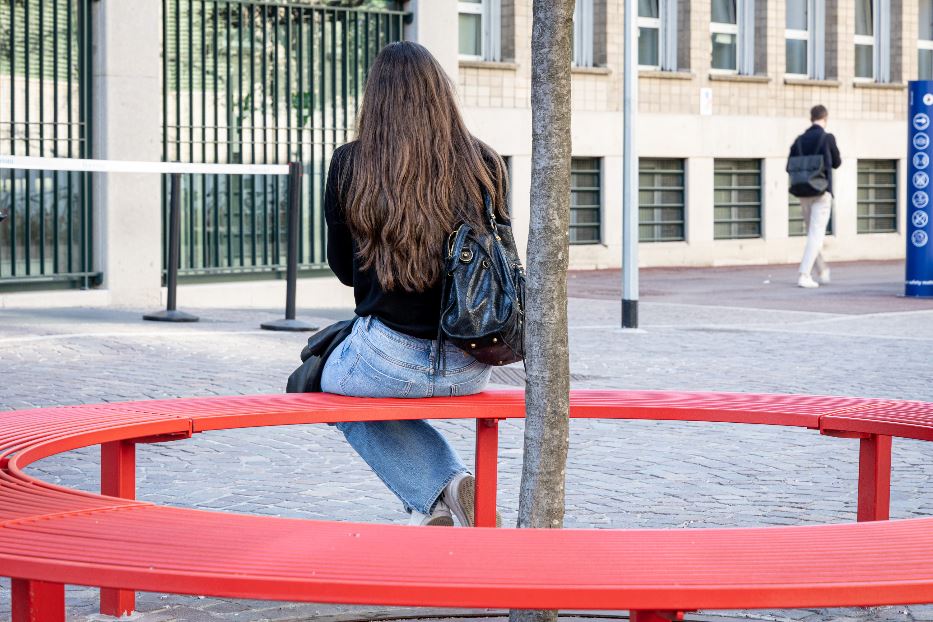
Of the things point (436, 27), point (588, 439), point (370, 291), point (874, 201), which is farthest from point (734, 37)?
point (370, 291)

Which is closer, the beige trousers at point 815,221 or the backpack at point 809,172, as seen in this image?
the beige trousers at point 815,221

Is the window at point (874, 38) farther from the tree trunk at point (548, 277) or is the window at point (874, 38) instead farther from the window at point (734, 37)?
the tree trunk at point (548, 277)

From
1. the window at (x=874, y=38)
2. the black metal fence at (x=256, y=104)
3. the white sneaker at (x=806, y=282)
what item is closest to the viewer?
the black metal fence at (x=256, y=104)

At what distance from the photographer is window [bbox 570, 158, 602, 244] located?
24.9 meters

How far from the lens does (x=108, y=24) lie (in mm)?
14336

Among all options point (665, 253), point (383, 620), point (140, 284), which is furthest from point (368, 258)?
point (665, 253)

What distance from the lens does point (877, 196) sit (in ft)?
96.9

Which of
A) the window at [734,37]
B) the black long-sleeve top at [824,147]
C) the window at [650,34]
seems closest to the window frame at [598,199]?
the window at [650,34]

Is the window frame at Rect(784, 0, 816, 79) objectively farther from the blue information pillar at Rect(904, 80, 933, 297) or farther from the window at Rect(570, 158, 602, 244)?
the blue information pillar at Rect(904, 80, 933, 297)

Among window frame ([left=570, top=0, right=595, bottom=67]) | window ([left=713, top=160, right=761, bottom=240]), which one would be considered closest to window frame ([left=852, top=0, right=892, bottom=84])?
window ([left=713, top=160, right=761, bottom=240])

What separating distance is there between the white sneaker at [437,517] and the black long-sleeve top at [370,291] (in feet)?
1.71

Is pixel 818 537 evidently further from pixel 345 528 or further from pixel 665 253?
pixel 665 253

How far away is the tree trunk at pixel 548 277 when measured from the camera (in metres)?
3.43

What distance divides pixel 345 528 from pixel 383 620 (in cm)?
123
